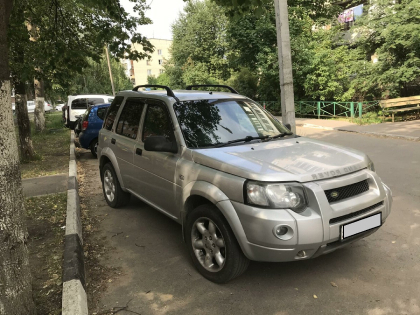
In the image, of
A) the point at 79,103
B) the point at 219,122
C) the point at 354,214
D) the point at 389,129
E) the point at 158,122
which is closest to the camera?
the point at 354,214

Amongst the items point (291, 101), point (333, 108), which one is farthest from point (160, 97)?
point (333, 108)

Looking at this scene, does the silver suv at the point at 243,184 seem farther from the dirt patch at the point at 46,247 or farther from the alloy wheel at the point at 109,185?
the dirt patch at the point at 46,247

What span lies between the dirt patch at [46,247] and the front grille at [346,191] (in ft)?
8.28

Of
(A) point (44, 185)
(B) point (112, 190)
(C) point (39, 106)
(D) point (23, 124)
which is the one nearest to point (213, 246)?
(B) point (112, 190)

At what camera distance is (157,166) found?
156 inches

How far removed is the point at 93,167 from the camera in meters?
9.42

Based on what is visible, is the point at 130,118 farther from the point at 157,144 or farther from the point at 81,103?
the point at 81,103

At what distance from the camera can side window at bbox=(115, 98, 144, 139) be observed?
4.57 metres

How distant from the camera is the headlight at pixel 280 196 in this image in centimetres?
277

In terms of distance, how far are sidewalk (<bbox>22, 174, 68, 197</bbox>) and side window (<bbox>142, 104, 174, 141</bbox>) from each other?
340 centimetres

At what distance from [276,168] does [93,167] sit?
757 centimetres

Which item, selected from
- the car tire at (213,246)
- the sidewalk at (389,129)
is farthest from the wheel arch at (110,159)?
the sidewalk at (389,129)

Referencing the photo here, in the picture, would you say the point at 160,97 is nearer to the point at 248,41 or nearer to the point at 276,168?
the point at 276,168

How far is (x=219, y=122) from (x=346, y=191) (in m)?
1.58
